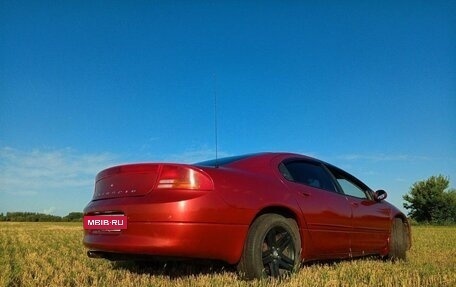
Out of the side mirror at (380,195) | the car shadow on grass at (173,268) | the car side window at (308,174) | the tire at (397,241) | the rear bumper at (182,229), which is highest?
the car side window at (308,174)

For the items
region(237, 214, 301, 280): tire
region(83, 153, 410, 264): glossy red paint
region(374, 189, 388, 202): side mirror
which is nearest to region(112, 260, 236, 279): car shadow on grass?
region(237, 214, 301, 280): tire

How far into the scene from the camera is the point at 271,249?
4621mm

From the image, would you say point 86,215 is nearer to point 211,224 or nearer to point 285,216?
point 211,224

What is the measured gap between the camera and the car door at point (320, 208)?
5.10 m

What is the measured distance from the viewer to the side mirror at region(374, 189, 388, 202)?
660 cm

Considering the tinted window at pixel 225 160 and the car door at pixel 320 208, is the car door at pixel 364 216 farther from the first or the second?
the tinted window at pixel 225 160

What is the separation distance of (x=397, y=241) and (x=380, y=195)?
0.78 metres

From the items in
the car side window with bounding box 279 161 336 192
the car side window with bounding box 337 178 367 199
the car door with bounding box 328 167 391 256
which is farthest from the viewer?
the car side window with bounding box 337 178 367 199

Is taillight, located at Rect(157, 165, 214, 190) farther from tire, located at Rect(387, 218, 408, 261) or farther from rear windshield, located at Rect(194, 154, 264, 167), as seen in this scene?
tire, located at Rect(387, 218, 408, 261)

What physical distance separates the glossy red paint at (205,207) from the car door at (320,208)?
13 millimetres

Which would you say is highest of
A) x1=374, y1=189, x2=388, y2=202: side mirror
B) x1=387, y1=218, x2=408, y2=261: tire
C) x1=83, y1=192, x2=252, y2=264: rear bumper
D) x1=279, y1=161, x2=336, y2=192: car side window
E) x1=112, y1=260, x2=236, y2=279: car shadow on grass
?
x1=279, y1=161, x2=336, y2=192: car side window

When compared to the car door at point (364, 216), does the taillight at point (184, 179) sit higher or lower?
higher

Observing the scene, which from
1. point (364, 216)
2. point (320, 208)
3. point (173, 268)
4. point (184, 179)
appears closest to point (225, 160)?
point (184, 179)

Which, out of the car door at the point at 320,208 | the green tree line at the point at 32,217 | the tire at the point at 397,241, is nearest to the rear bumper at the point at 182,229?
the car door at the point at 320,208
